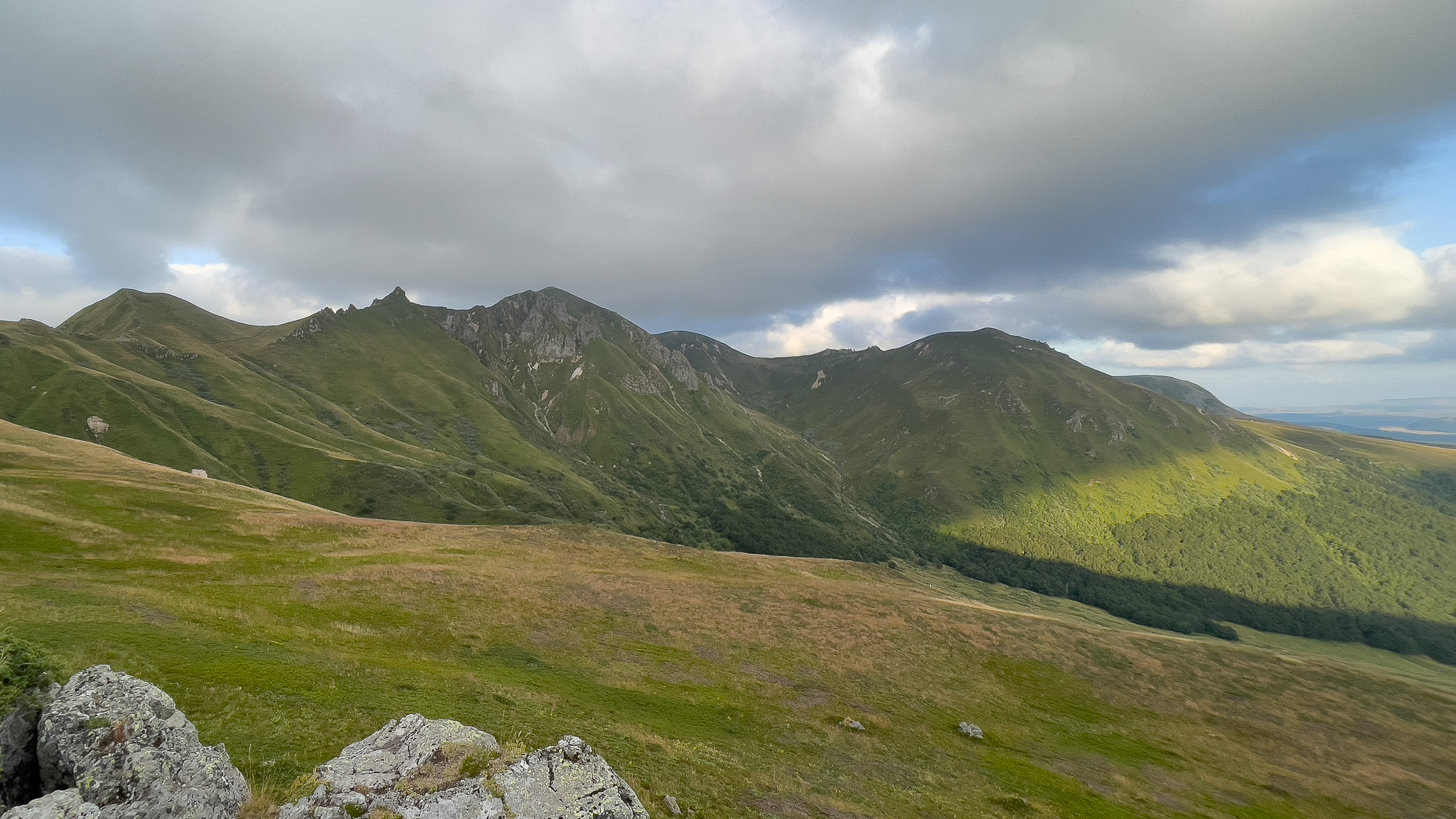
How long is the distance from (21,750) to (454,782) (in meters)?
9.24

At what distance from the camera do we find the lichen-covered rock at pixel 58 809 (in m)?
10.2

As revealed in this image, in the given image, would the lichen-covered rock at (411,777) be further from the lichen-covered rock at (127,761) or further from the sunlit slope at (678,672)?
the sunlit slope at (678,672)

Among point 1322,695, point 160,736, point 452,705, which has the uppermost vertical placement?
point 160,736

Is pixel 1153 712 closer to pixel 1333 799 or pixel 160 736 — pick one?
pixel 1333 799

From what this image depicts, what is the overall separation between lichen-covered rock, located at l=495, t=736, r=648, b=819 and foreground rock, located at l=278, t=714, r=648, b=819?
0.07ft

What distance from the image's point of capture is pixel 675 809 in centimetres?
2005

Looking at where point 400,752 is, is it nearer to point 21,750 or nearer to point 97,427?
point 21,750

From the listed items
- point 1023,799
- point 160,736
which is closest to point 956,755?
point 1023,799

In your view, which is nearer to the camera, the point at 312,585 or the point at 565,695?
the point at 565,695

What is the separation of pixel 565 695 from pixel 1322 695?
248 feet

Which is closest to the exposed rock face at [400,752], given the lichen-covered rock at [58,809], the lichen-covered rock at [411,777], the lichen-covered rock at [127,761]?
the lichen-covered rock at [411,777]

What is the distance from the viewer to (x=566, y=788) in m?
15.2

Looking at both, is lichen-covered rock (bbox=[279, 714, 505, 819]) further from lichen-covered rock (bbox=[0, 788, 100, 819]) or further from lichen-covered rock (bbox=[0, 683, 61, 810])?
lichen-covered rock (bbox=[0, 683, 61, 810])

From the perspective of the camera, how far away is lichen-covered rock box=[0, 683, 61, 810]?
1202cm
